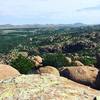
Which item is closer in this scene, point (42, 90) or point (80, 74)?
point (42, 90)

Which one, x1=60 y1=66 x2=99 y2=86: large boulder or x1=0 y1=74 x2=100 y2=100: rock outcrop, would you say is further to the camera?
x1=60 y1=66 x2=99 y2=86: large boulder

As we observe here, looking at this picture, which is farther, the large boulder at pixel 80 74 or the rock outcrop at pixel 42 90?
the large boulder at pixel 80 74

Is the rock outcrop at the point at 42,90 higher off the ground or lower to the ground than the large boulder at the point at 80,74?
higher

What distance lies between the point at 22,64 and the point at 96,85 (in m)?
46.6

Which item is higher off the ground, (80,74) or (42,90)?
(42,90)

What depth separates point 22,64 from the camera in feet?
225

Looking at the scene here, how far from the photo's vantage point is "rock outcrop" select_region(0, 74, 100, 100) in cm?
1541

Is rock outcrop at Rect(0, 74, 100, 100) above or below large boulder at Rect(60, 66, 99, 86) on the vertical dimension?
above

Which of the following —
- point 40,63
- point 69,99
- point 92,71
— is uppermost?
point 69,99

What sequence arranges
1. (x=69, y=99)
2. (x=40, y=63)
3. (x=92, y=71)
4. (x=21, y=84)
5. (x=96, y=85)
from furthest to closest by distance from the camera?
(x=40, y=63) < (x=92, y=71) < (x=96, y=85) < (x=21, y=84) < (x=69, y=99)

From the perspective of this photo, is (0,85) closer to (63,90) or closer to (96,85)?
(63,90)

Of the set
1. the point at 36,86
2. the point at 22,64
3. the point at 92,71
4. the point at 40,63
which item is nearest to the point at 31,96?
the point at 36,86

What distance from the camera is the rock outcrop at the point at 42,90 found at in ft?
50.6

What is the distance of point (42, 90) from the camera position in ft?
51.8
